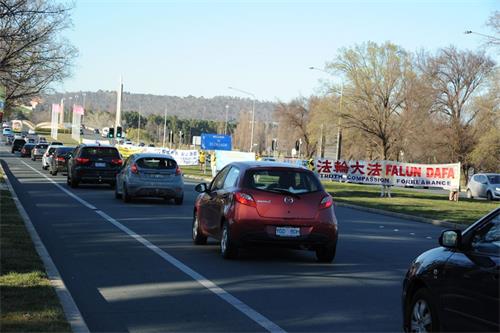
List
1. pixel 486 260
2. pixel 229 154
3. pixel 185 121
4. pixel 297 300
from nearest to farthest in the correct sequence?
pixel 486 260, pixel 297 300, pixel 229 154, pixel 185 121

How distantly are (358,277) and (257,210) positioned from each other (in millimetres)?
1963

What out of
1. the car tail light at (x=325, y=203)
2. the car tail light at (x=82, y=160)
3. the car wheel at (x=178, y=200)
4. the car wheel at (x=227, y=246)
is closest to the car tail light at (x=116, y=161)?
the car tail light at (x=82, y=160)

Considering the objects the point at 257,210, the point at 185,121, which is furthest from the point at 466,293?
the point at 185,121

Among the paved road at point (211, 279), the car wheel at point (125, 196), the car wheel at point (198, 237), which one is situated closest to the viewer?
the paved road at point (211, 279)

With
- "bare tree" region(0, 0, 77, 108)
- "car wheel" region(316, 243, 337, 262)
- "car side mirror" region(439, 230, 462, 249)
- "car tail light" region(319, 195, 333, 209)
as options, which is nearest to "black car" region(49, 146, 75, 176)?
"bare tree" region(0, 0, 77, 108)

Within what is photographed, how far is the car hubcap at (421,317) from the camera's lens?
600 centimetres

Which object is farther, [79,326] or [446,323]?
[79,326]

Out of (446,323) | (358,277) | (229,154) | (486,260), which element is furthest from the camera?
(229,154)

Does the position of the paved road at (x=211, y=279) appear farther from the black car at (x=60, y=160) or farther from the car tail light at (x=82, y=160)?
the black car at (x=60, y=160)

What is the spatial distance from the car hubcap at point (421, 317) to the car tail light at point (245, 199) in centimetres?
548

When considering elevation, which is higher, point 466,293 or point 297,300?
point 466,293

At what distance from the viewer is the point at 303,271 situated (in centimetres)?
1105

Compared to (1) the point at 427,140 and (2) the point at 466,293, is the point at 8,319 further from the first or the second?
(1) the point at 427,140

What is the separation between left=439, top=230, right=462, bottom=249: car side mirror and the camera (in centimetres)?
567
